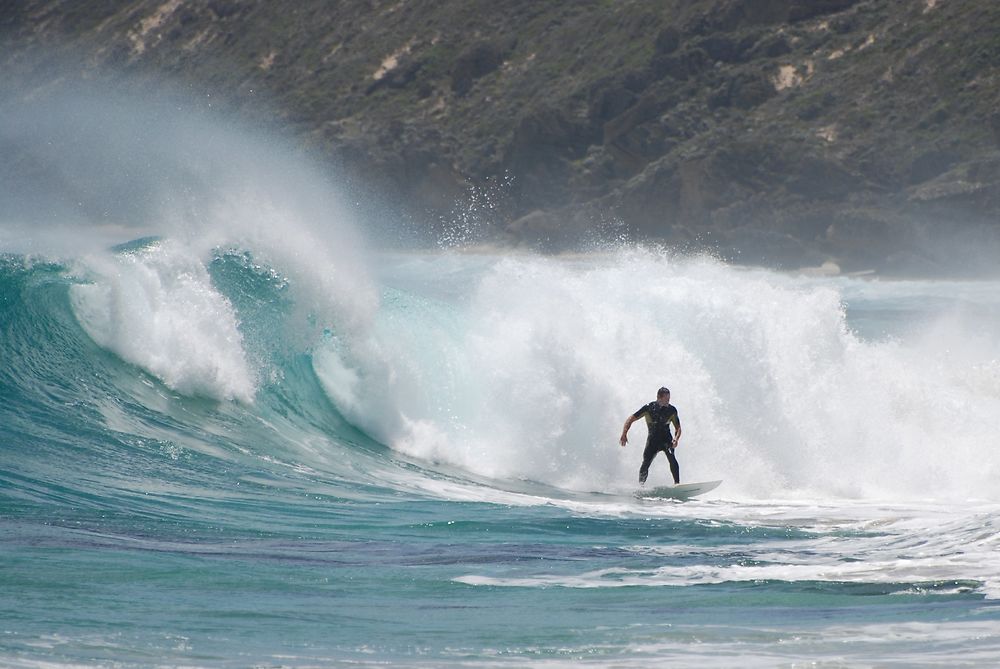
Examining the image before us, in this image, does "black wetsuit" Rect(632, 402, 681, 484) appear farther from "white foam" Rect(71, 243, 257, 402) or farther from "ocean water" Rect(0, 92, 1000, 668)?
"white foam" Rect(71, 243, 257, 402)

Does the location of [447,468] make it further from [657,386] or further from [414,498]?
[657,386]

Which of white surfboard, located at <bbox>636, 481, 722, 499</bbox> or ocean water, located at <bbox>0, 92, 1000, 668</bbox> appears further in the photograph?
white surfboard, located at <bbox>636, 481, 722, 499</bbox>

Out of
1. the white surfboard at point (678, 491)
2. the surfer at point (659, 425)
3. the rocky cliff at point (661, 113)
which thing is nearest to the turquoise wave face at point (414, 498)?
the white surfboard at point (678, 491)

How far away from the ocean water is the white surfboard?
118mm

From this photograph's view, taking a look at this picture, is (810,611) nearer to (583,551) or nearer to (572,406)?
(583,551)

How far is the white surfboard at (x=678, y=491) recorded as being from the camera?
468 inches

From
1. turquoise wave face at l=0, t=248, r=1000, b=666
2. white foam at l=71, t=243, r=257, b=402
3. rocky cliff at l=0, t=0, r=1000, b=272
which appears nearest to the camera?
turquoise wave face at l=0, t=248, r=1000, b=666

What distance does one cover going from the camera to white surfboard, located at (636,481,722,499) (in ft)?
39.0

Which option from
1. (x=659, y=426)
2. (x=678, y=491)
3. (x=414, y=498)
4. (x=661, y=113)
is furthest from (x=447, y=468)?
(x=661, y=113)

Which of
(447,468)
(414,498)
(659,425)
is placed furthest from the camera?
(447,468)

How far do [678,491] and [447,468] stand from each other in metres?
2.45

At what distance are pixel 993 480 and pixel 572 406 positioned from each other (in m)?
4.16

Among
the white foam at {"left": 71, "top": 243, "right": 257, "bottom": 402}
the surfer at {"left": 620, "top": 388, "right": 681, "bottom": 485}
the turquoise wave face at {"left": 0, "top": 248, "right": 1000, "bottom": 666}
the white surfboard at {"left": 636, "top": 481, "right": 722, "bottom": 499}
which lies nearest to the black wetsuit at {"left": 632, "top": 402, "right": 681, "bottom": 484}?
the surfer at {"left": 620, "top": 388, "right": 681, "bottom": 485}

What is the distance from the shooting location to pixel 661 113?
192ft
